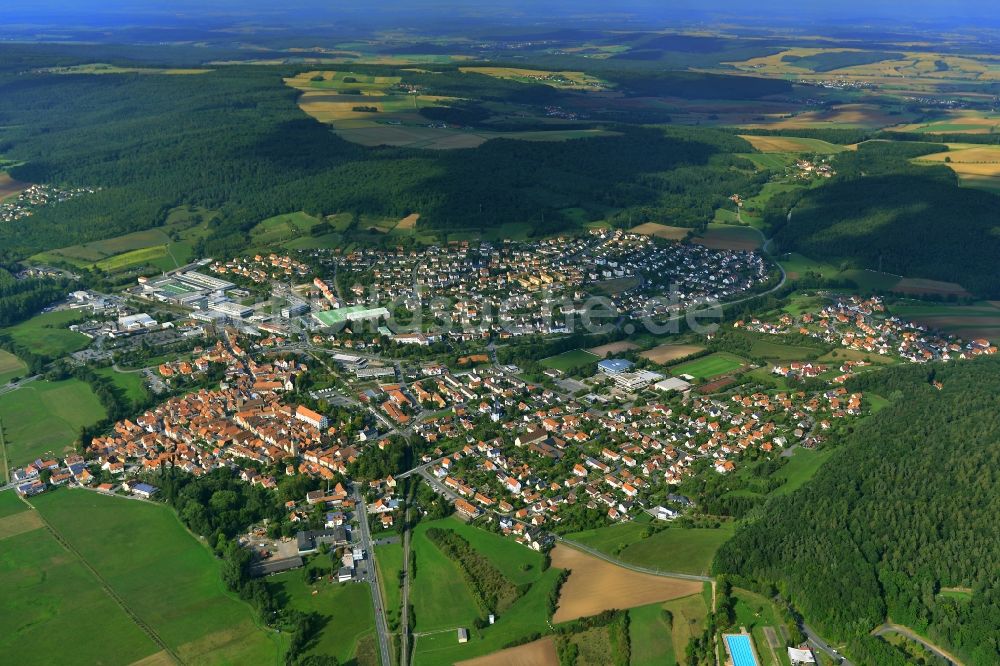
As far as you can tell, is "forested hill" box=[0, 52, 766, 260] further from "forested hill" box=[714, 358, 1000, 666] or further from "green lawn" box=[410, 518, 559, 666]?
"green lawn" box=[410, 518, 559, 666]

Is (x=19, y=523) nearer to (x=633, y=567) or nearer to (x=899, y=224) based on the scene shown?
(x=633, y=567)

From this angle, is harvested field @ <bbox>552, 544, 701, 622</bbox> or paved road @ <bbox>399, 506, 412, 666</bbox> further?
harvested field @ <bbox>552, 544, 701, 622</bbox>

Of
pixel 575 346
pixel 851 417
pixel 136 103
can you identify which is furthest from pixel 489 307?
pixel 136 103

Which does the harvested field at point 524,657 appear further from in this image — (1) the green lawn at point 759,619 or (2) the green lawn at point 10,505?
(2) the green lawn at point 10,505

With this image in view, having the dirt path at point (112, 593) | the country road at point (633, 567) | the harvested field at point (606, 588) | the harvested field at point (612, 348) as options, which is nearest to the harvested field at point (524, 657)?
the harvested field at point (606, 588)

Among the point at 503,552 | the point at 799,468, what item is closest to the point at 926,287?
the point at 799,468

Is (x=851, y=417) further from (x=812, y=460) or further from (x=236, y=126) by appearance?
(x=236, y=126)

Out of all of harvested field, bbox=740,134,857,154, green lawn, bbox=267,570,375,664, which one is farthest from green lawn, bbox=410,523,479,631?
harvested field, bbox=740,134,857,154
